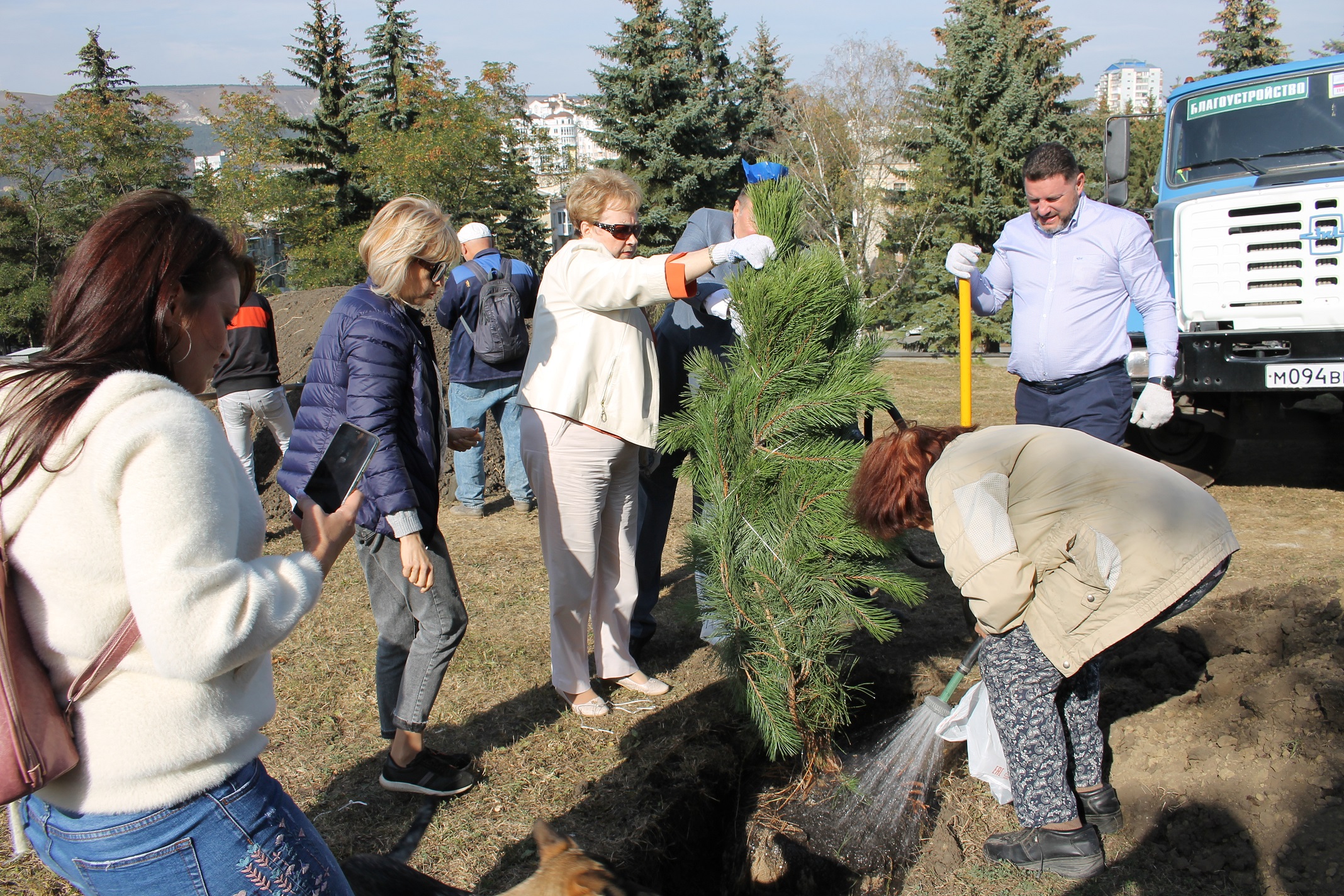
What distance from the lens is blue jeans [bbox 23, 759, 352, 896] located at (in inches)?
48.4

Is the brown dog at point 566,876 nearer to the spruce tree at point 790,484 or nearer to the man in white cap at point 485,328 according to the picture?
the spruce tree at point 790,484

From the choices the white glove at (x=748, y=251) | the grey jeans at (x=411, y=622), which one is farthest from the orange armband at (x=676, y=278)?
the grey jeans at (x=411, y=622)

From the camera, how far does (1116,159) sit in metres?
6.45

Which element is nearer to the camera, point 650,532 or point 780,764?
point 780,764

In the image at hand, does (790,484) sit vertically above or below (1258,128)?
below

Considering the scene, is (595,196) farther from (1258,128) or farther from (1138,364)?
(1258,128)

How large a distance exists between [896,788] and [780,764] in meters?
0.41

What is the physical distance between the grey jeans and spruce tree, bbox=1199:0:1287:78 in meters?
33.2

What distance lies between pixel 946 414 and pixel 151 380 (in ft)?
30.6

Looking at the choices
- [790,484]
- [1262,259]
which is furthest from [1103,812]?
[1262,259]

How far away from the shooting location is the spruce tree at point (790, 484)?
8.91 ft

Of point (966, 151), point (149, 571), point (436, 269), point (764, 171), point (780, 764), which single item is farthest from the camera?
point (966, 151)

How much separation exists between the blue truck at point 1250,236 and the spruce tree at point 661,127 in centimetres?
1632

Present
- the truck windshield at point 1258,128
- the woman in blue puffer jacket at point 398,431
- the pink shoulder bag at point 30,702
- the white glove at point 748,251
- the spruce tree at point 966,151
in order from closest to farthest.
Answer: the pink shoulder bag at point 30,702 < the woman in blue puffer jacket at point 398,431 < the white glove at point 748,251 < the truck windshield at point 1258,128 < the spruce tree at point 966,151
